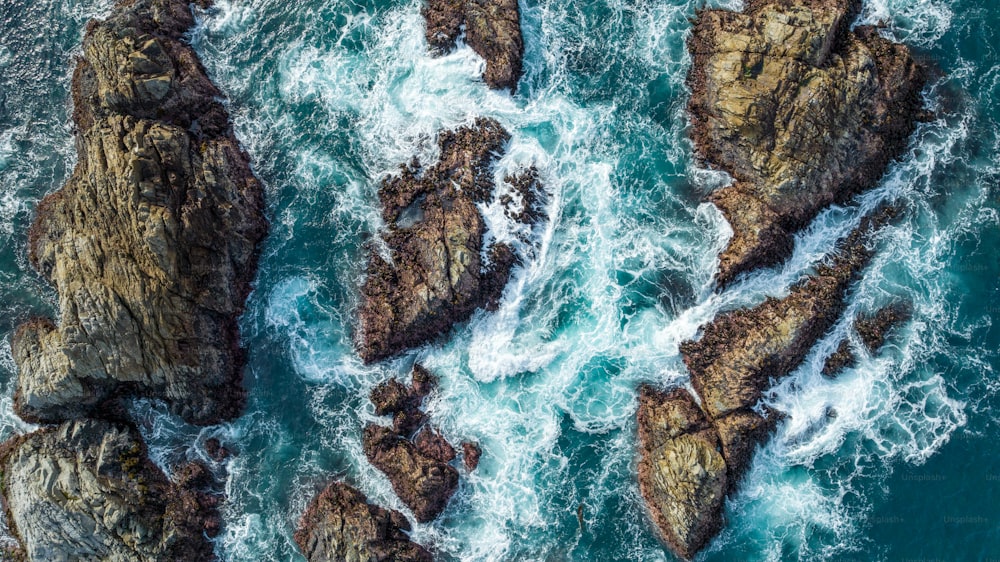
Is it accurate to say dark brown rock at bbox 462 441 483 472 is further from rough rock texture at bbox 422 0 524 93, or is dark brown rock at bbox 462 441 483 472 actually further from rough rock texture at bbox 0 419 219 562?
rough rock texture at bbox 422 0 524 93

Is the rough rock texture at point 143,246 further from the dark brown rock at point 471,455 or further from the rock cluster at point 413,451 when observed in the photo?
the dark brown rock at point 471,455

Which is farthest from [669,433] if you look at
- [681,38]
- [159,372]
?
[159,372]

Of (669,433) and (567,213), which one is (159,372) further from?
(669,433)

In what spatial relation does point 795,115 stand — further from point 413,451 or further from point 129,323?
point 129,323

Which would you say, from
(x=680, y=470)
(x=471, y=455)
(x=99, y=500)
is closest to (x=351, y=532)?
(x=471, y=455)

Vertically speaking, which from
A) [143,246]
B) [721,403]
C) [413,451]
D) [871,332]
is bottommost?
[413,451]

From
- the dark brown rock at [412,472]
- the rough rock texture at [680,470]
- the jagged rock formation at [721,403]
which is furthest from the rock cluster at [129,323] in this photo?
the jagged rock formation at [721,403]

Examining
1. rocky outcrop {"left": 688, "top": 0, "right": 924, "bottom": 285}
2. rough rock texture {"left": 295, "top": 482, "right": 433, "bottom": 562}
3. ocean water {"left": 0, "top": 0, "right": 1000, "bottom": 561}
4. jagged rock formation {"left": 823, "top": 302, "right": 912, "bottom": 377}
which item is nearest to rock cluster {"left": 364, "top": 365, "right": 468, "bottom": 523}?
ocean water {"left": 0, "top": 0, "right": 1000, "bottom": 561}
